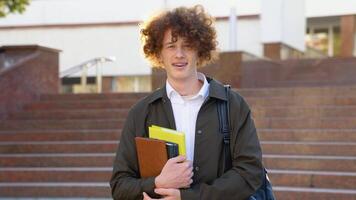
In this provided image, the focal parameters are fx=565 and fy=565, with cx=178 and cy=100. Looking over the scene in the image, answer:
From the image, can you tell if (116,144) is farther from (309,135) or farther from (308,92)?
(308,92)

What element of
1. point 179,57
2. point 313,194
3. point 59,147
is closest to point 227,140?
point 179,57

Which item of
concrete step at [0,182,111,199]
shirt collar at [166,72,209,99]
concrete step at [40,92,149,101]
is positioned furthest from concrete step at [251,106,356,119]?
shirt collar at [166,72,209,99]

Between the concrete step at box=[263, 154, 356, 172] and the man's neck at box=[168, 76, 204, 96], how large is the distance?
467cm

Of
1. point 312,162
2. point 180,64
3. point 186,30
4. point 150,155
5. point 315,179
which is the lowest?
point 315,179

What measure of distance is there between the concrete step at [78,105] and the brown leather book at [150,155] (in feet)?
23.9

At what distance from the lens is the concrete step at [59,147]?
8.02m

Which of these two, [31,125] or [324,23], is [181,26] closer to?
[31,125]

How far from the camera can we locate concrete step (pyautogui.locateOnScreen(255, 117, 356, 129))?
7.71 metres

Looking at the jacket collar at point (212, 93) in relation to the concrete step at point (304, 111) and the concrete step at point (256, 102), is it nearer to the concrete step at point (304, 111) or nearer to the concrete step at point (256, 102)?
the concrete step at point (304, 111)

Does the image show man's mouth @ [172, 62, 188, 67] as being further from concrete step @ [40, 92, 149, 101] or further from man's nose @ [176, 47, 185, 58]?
concrete step @ [40, 92, 149, 101]

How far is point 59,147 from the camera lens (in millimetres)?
8211

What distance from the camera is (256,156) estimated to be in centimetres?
233

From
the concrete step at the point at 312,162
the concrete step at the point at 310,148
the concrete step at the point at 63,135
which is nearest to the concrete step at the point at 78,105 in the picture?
the concrete step at the point at 63,135

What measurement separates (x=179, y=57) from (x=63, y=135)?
6.41m
